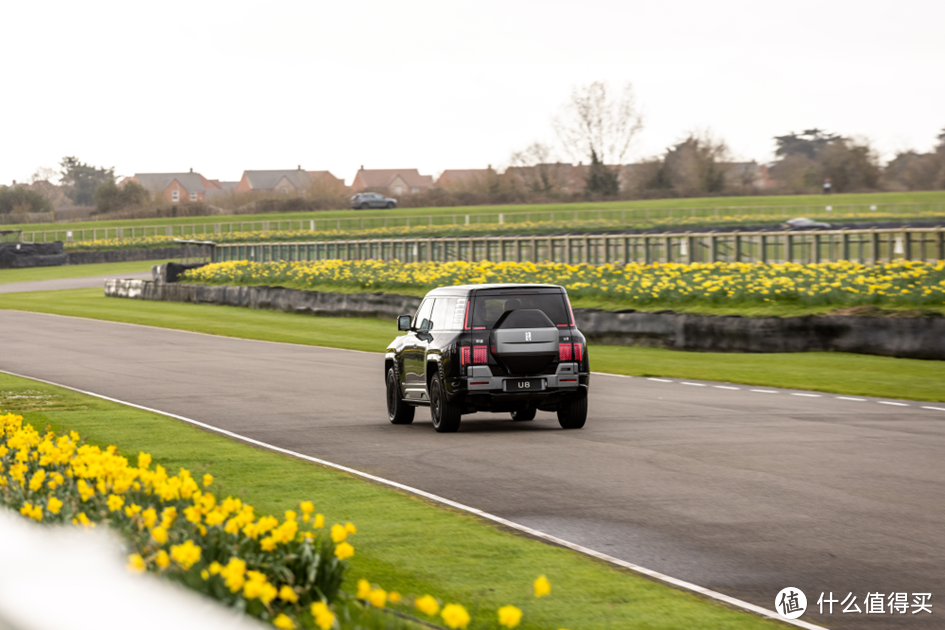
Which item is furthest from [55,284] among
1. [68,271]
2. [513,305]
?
[513,305]

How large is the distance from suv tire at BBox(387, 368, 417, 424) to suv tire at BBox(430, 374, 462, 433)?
3.00ft

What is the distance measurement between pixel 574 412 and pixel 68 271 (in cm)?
6021

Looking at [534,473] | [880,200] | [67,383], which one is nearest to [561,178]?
[880,200]

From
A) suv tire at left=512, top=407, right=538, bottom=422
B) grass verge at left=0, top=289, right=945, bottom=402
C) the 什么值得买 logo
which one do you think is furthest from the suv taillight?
the 什么值得买 logo

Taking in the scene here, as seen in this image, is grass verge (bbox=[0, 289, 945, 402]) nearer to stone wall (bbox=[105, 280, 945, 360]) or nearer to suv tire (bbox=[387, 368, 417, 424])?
stone wall (bbox=[105, 280, 945, 360])

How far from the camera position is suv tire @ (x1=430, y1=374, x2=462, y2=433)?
14359 mm

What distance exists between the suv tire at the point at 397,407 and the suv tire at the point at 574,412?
6.82 ft

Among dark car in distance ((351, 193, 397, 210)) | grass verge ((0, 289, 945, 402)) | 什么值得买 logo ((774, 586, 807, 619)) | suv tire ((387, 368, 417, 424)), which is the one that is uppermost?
dark car in distance ((351, 193, 397, 210))

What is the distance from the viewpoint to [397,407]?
15711 millimetres

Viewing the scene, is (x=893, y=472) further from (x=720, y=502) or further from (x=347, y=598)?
(x=347, y=598)

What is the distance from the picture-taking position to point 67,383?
20.0 metres

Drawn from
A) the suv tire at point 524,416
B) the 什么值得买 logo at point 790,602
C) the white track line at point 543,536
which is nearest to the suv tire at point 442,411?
the suv tire at point 524,416

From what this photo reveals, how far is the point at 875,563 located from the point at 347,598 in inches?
160

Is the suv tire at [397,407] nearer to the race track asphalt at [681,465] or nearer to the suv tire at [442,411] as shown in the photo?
the race track asphalt at [681,465]
